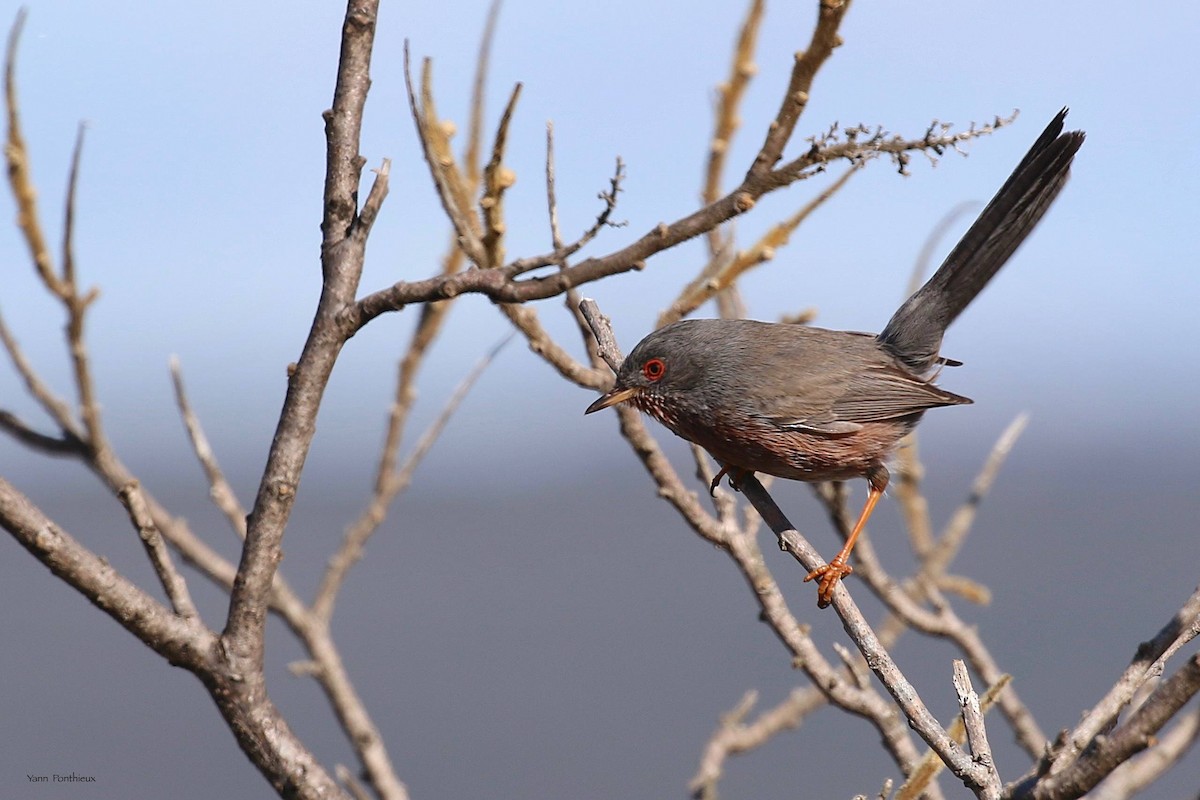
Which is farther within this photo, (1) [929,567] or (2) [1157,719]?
(1) [929,567]

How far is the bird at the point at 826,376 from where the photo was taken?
452 centimetres

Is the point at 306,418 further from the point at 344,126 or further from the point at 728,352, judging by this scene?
the point at 728,352

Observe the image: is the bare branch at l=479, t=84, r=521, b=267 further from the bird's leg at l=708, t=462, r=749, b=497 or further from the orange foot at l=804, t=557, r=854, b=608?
the orange foot at l=804, t=557, r=854, b=608

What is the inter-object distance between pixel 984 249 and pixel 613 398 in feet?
6.83

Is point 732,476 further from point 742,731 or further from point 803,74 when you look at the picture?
point 803,74

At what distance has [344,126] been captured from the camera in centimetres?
285

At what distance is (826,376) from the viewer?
498cm

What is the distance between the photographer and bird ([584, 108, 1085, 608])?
4.52 metres

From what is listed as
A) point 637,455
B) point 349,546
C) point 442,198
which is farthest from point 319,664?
point 442,198

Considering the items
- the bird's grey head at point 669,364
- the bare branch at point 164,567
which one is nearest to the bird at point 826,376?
the bird's grey head at point 669,364

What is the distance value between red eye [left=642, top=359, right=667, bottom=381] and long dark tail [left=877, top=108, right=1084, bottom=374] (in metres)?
1.48

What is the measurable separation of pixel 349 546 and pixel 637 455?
5.26 ft

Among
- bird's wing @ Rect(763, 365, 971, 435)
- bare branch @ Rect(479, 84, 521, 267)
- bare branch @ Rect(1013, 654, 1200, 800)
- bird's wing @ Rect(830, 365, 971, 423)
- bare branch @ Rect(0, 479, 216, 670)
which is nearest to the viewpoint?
bare branch @ Rect(1013, 654, 1200, 800)

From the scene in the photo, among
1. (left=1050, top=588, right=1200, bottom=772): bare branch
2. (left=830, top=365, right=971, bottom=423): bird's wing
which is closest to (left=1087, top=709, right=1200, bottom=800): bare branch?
(left=1050, top=588, right=1200, bottom=772): bare branch
